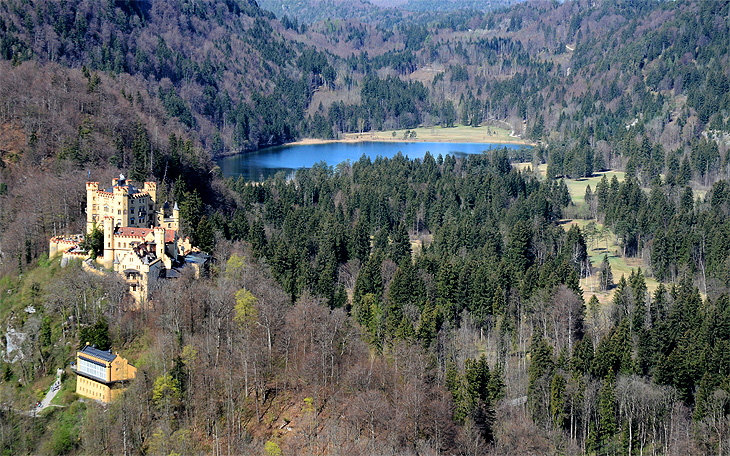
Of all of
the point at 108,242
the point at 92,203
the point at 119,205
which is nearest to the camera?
the point at 108,242

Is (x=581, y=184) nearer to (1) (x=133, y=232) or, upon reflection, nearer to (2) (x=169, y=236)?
(2) (x=169, y=236)

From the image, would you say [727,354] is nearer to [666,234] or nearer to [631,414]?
[631,414]

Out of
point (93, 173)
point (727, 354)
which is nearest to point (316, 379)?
point (727, 354)

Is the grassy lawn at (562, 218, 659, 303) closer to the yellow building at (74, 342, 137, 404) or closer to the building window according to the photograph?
the yellow building at (74, 342, 137, 404)

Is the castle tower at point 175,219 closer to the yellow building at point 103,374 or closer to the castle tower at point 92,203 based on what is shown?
the castle tower at point 92,203

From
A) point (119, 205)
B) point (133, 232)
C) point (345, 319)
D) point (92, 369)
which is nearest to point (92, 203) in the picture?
point (119, 205)

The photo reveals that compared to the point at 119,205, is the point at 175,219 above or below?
below

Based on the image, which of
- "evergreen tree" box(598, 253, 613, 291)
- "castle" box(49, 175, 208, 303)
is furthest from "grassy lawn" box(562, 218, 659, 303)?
"castle" box(49, 175, 208, 303)
